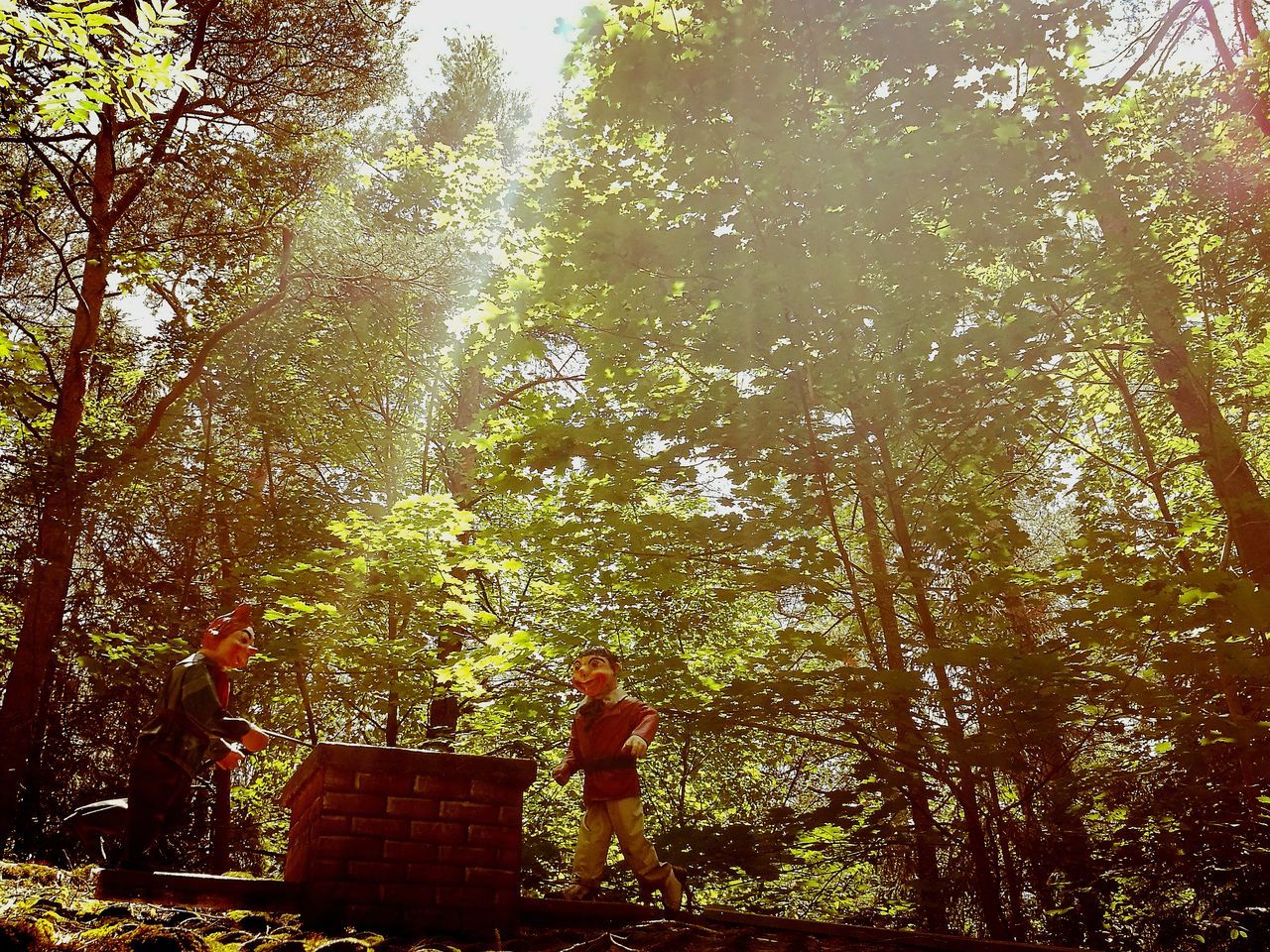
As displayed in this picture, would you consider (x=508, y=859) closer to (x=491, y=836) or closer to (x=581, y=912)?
(x=491, y=836)

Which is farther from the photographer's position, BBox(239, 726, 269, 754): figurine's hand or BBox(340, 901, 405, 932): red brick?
BBox(239, 726, 269, 754): figurine's hand

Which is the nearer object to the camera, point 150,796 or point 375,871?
point 375,871

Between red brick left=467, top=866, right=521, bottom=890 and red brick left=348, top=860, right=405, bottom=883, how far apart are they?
29cm

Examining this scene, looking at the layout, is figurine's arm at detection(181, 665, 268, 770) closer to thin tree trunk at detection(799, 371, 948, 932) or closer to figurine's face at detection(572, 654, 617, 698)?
figurine's face at detection(572, 654, 617, 698)

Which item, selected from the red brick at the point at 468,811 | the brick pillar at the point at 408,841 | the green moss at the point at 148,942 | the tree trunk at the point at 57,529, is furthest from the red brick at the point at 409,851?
the tree trunk at the point at 57,529

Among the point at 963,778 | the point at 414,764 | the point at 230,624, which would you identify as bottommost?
the point at 963,778

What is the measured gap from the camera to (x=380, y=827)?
344cm

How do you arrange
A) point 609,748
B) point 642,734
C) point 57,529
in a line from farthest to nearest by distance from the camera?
point 57,529
point 609,748
point 642,734

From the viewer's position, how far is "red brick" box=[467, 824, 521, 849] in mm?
3576

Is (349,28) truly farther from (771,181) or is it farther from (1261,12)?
(1261,12)

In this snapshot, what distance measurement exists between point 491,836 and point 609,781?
1.59 meters

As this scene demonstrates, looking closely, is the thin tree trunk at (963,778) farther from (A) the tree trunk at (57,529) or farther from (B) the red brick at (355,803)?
(A) the tree trunk at (57,529)

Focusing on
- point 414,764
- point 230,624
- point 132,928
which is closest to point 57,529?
point 230,624

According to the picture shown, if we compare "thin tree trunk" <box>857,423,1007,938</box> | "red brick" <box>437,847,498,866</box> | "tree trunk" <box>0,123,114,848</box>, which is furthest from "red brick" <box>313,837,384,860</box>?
"tree trunk" <box>0,123,114,848</box>
